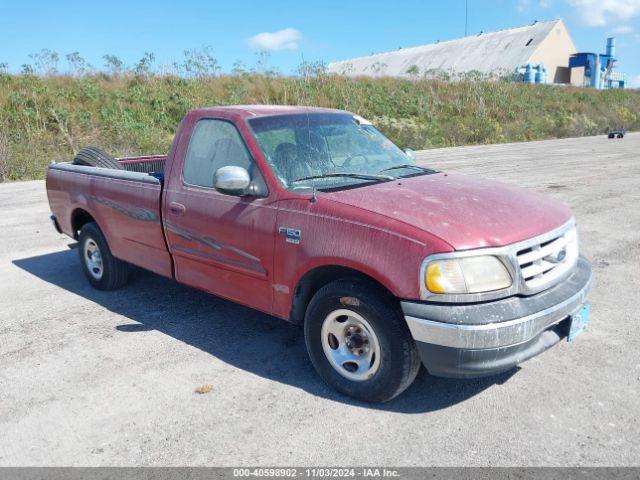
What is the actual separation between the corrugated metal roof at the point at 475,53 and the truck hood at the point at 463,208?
169 ft

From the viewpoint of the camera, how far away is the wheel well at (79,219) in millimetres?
6195

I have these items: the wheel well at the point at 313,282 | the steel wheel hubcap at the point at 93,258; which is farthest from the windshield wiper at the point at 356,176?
the steel wheel hubcap at the point at 93,258

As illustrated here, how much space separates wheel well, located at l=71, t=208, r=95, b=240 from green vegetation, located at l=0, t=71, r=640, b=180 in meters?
11.9

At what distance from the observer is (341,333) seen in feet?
A: 11.9

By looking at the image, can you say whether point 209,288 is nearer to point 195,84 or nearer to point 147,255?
point 147,255

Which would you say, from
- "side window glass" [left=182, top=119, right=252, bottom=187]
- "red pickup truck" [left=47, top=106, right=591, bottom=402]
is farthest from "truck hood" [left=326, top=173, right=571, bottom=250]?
"side window glass" [left=182, top=119, right=252, bottom=187]

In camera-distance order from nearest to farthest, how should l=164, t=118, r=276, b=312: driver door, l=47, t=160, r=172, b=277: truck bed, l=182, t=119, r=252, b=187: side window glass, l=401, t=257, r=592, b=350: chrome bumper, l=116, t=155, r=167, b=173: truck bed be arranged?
l=401, t=257, r=592, b=350: chrome bumper, l=164, t=118, r=276, b=312: driver door, l=182, t=119, r=252, b=187: side window glass, l=47, t=160, r=172, b=277: truck bed, l=116, t=155, r=167, b=173: truck bed

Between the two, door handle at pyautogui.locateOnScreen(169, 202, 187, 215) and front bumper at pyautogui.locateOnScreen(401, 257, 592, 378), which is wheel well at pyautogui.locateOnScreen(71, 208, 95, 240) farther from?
front bumper at pyautogui.locateOnScreen(401, 257, 592, 378)

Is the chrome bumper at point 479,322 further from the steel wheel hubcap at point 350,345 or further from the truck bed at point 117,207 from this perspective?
the truck bed at point 117,207

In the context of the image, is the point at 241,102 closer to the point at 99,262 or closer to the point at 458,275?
the point at 99,262

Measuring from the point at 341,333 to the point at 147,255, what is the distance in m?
2.35

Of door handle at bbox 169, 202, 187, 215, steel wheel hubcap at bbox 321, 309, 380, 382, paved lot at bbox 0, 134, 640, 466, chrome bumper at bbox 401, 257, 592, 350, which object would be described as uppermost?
door handle at bbox 169, 202, 187, 215

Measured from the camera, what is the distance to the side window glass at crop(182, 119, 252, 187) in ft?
14.2

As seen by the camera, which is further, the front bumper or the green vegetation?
the green vegetation
